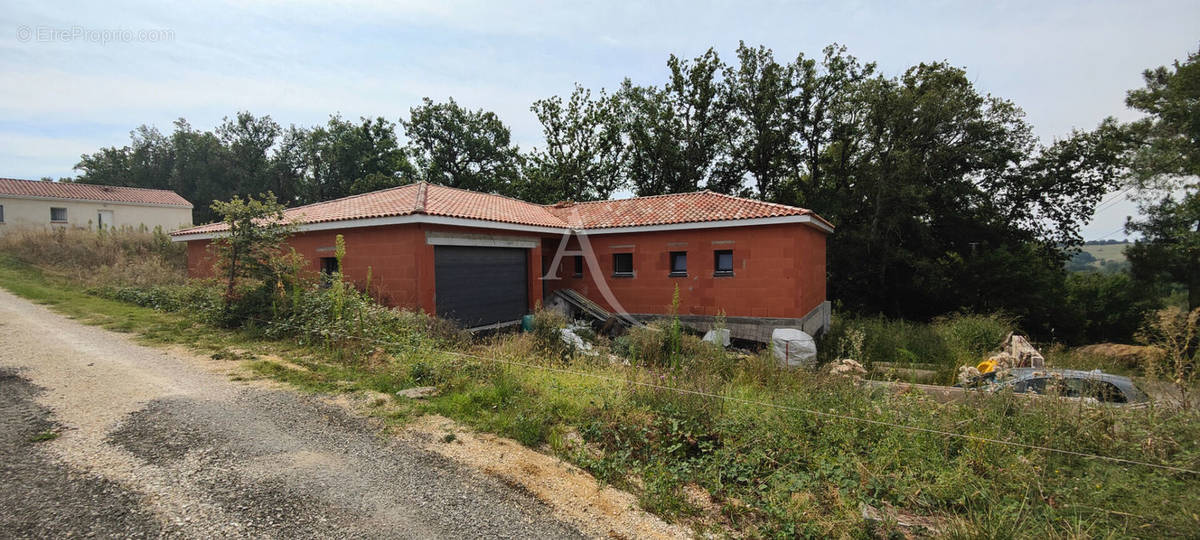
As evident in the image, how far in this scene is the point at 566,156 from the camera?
2905 centimetres

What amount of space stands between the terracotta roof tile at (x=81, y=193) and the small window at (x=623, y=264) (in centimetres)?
3199

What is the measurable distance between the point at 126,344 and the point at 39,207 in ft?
94.4

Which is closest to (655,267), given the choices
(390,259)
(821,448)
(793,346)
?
(793,346)

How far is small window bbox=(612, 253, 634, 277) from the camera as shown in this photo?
51.4 feet

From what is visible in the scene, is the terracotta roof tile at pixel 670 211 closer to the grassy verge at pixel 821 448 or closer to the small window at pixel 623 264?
the small window at pixel 623 264

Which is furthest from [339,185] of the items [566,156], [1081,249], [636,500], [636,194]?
[1081,249]

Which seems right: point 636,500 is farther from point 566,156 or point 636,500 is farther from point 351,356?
point 566,156

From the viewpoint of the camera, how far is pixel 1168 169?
17.8 meters

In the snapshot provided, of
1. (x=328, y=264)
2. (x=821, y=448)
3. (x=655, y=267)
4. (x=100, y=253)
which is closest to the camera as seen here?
(x=821, y=448)

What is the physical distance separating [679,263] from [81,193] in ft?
115

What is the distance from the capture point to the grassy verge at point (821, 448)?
313cm

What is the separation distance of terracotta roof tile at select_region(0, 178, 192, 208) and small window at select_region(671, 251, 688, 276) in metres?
33.9

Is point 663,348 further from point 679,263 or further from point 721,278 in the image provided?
point 679,263

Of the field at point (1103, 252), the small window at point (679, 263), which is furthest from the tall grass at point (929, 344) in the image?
the field at point (1103, 252)
